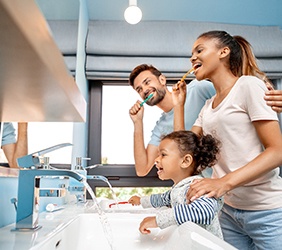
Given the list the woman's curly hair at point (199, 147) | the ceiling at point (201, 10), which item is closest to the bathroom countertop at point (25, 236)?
the woman's curly hair at point (199, 147)

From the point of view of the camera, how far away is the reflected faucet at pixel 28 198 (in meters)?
0.76

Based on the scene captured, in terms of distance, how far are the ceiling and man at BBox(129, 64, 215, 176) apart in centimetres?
66

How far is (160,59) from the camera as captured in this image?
7.52ft

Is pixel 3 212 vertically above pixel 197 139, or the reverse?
pixel 197 139

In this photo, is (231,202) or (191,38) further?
(191,38)

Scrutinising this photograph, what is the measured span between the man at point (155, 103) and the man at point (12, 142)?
77cm

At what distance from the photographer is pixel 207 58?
44.9 inches

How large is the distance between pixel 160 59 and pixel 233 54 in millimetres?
1168

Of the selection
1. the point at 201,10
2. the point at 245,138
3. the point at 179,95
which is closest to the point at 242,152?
the point at 245,138

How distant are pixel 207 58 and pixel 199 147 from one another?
33 cm

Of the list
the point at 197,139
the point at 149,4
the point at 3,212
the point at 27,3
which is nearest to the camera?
the point at 27,3

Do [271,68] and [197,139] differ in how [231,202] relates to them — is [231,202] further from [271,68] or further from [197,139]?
[271,68]

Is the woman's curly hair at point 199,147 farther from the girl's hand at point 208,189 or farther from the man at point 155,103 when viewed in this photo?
the man at point 155,103

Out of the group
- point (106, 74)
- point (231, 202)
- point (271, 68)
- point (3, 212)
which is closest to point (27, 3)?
point (3, 212)
